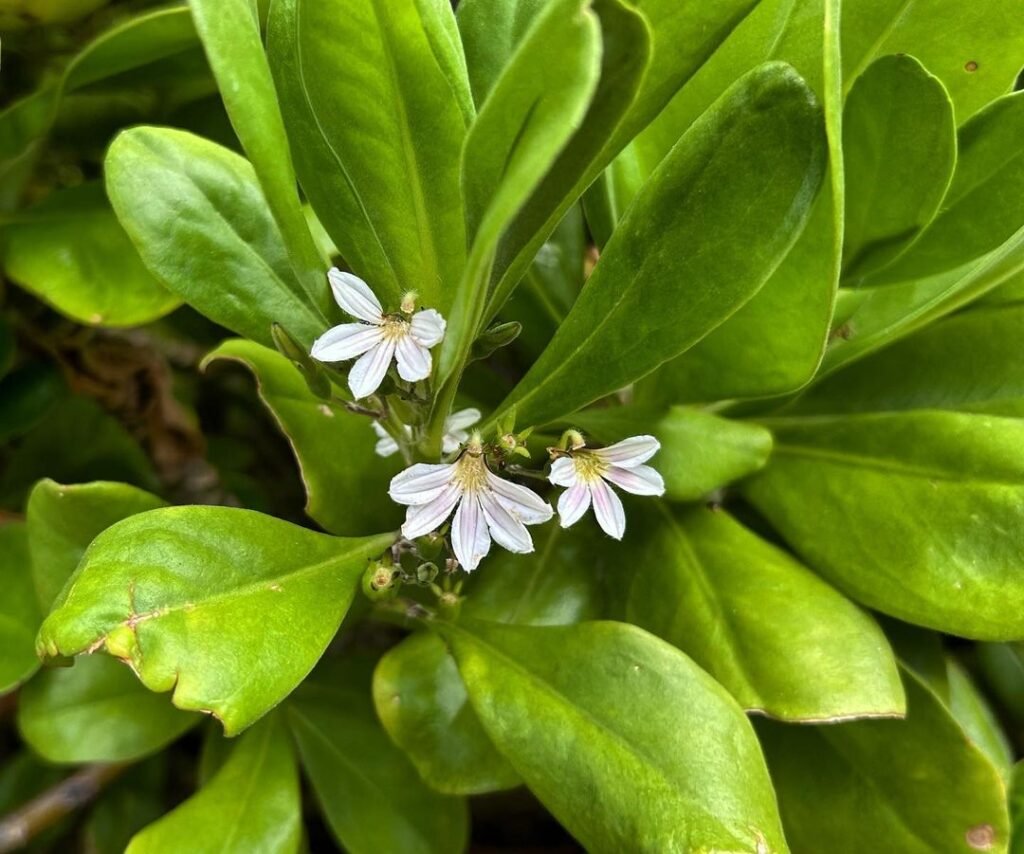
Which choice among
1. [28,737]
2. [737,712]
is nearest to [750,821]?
[737,712]

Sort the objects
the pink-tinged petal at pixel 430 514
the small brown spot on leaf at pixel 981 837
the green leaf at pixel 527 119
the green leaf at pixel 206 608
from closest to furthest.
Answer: the green leaf at pixel 527 119 < the green leaf at pixel 206 608 < the pink-tinged petal at pixel 430 514 < the small brown spot on leaf at pixel 981 837

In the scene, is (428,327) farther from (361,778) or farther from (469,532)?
(361,778)

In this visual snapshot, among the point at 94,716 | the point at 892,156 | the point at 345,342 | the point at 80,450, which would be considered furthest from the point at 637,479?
the point at 80,450

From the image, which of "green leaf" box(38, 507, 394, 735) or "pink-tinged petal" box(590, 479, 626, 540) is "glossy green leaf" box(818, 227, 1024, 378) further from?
"green leaf" box(38, 507, 394, 735)

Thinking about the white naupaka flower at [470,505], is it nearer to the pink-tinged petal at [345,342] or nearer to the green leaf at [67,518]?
the pink-tinged petal at [345,342]

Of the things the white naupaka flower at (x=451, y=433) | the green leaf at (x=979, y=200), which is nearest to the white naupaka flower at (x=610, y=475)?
the white naupaka flower at (x=451, y=433)

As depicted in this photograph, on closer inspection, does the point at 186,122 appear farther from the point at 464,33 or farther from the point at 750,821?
the point at 750,821
